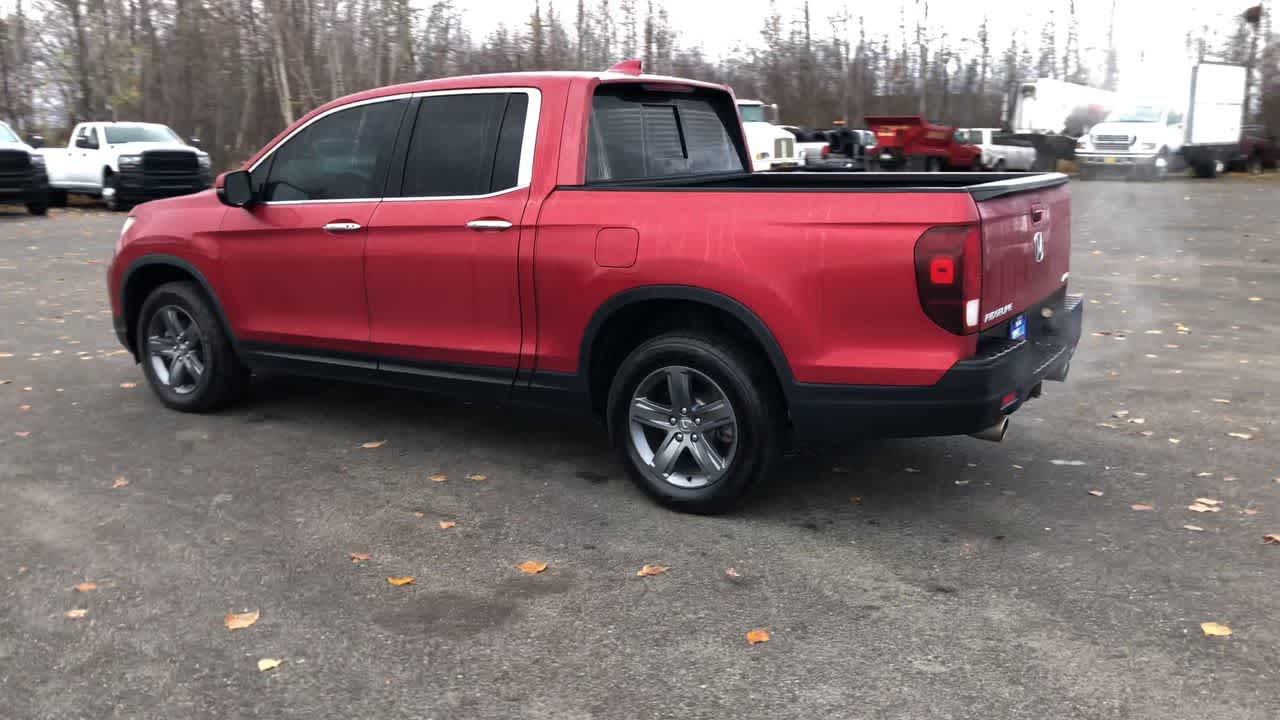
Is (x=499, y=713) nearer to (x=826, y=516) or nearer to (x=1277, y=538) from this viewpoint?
(x=826, y=516)

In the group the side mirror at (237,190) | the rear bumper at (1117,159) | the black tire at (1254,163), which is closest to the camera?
the side mirror at (237,190)

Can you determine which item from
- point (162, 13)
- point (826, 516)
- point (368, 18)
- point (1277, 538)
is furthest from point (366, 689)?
point (162, 13)

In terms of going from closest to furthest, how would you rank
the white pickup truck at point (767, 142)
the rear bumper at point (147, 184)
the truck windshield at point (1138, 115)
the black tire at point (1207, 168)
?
1. the rear bumper at point (147, 184)
2. the white pickup truck at point (767, 142)
3. the truck windshield at point (1138, 115)
4. the black tire at point (1207, 168)

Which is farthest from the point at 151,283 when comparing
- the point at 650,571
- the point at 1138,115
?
the point at 1138,115

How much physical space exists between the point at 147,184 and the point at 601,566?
21.6m

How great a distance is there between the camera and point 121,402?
7.23 metres

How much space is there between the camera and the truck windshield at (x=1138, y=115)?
3359 centimetres

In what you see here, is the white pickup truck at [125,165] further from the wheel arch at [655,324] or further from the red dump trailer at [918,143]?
the wheel arch at [655,324]

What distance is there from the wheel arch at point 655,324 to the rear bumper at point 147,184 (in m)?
20.3

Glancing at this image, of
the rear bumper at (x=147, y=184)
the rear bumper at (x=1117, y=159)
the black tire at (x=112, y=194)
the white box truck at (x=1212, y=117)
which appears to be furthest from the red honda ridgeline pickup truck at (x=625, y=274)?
the white box truck at (x=1212, y=117)

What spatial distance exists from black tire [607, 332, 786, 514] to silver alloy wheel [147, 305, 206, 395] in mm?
3097

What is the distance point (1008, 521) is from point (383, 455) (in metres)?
3.21

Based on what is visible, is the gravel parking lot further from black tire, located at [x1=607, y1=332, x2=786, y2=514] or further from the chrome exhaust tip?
the chrome exhaust tip

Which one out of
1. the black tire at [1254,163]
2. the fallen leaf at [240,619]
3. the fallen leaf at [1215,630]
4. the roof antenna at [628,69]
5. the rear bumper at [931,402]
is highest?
the roof antenna at [628,69]
